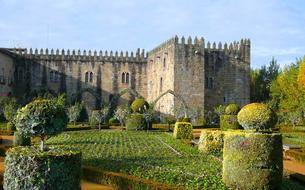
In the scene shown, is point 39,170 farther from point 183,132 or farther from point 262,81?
point 262,81

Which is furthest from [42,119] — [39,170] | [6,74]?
[6,74]

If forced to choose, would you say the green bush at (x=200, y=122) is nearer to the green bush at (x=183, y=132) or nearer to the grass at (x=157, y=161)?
the green bush at (x=183, y=132)

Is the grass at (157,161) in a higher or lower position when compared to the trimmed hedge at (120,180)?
higher

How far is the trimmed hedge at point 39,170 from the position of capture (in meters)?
9.86

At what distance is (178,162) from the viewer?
16953mm

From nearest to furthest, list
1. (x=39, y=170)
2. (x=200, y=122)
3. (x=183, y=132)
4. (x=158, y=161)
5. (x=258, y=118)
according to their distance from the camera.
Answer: (x=39, y=170), (x=258, y=118), (x=158, y=161), (x=183, y=132), (x=200, y=122)

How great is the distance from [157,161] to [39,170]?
25.4 feet

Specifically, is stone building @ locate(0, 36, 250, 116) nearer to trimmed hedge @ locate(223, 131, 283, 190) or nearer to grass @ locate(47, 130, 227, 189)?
grass @ locate(47, 130, 227, 189)

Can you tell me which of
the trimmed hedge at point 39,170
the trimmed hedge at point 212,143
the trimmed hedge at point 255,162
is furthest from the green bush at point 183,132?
the trimmed hedge at point 39,170

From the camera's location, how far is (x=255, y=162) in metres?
12.5

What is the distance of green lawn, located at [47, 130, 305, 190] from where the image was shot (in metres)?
13.4

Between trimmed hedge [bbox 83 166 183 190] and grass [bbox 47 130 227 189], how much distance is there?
2.30 ft

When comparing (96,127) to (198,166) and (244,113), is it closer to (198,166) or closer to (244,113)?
(198,166)

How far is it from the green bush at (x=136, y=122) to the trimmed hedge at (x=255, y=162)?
2217 cm
